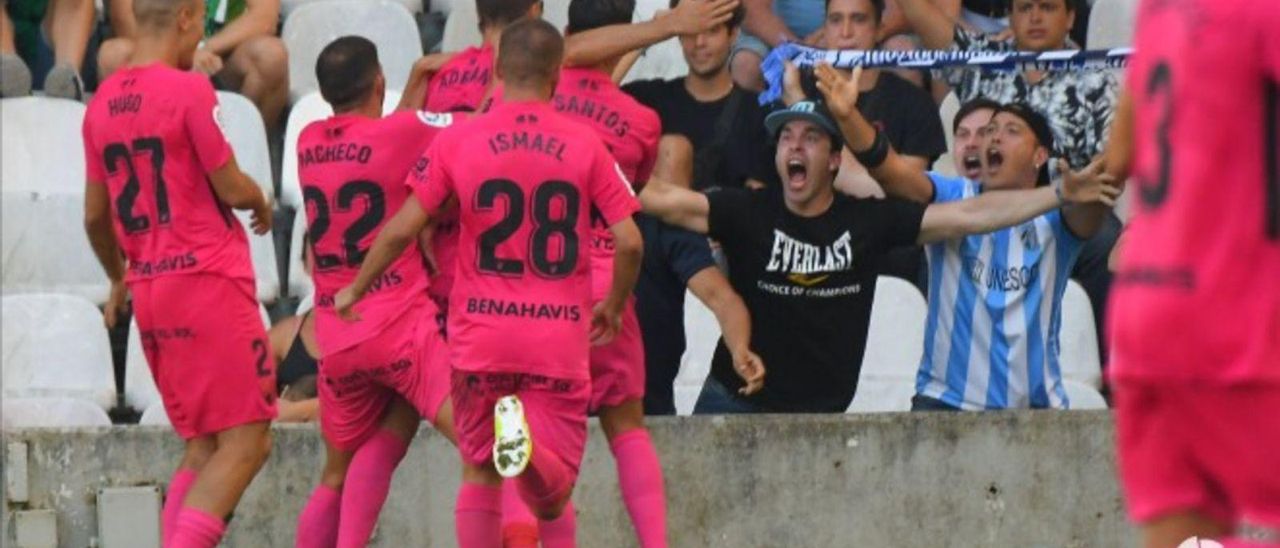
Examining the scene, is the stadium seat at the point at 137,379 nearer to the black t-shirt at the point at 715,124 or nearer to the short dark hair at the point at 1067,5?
the black t-shirt at the point at 715,124

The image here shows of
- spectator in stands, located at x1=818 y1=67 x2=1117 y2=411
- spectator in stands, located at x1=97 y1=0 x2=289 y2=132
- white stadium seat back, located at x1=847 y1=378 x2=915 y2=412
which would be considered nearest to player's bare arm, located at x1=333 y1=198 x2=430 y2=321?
spectator in stands, located at x1=818 y1=67 x2=1117 y2=411

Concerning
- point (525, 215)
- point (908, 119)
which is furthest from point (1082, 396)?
point (525, 215)

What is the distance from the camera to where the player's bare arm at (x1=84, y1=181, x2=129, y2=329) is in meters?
8.75

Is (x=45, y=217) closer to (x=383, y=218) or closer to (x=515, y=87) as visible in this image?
(x=383, y=218)

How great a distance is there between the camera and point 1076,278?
10758mm

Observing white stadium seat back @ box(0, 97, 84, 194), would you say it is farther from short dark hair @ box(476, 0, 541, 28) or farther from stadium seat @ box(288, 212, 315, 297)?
short dark hair @ box(476, 0, 541, 28)

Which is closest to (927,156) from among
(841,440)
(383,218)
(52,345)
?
(841,440)

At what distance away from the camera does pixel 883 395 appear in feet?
34.5

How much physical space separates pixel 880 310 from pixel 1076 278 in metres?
0.84

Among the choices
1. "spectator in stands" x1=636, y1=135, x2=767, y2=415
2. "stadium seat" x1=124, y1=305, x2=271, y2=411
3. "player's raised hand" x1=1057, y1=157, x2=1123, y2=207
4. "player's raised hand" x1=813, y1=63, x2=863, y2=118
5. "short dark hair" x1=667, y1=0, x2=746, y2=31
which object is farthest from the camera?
"short dark hair" x1=667, y1=0, x2=746, y2=31

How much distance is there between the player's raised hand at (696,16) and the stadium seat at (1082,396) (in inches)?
85.3

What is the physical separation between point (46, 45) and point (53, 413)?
8.12 feet

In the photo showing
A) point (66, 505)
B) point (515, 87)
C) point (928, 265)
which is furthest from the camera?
point (928, 265)

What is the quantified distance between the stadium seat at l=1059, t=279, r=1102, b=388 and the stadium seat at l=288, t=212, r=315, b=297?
2.92 metres
